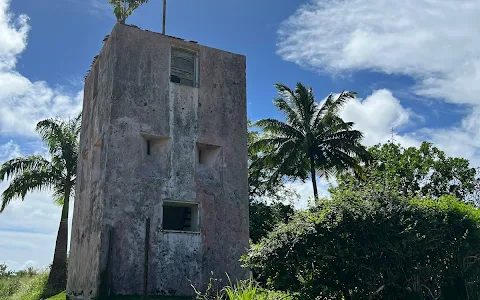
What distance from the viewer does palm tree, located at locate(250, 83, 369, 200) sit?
93.9 ft

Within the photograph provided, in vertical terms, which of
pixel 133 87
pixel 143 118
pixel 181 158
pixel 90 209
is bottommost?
pixel 90 209

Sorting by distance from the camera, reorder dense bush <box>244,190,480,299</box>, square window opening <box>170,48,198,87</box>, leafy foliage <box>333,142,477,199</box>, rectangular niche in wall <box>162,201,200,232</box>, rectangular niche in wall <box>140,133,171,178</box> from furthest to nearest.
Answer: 1. leafy foliage <box>333,142,477,199</box>
2. square window opening <box>170,48,198,87</box>
3. rectangular niche in wall <box>162,201,200,232</box>
4. rectangular niche in wall <box>140,133,171,178</box>
5. dense bush <box>244,190,480,299</box>

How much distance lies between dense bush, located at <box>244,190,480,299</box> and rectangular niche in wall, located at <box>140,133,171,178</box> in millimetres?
6075

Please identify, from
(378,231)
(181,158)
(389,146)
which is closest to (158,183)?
(181,158)

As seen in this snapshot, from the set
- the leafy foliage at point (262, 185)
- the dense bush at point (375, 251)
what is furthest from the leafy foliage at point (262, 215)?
the dense bush at point (375, 251)

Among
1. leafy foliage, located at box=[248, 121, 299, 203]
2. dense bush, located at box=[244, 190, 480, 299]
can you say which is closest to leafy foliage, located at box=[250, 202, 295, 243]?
leafy foliage, located at box=[248, 121, 299, 203]

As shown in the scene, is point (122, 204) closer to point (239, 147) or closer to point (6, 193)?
point (239, 147)

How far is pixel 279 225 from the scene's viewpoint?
11594mm

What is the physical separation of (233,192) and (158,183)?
2785 mm

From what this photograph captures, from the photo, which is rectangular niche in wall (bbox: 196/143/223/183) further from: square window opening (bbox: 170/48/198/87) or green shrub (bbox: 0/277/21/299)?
green shrub (bbox: 0/277/21/299)

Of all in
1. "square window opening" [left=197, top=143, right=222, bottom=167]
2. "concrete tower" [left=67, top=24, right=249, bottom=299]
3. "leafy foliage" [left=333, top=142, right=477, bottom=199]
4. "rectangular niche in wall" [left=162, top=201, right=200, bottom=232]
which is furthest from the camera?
"leafy foliage" [left=333, top=142, right=477, bottom=199]

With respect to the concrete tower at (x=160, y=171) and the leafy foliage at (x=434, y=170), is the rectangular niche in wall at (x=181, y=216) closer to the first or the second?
the concrete tower at (x=160, y=171)

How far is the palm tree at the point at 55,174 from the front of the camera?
26312mm

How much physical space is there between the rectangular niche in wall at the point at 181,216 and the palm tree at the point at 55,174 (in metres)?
11.0
